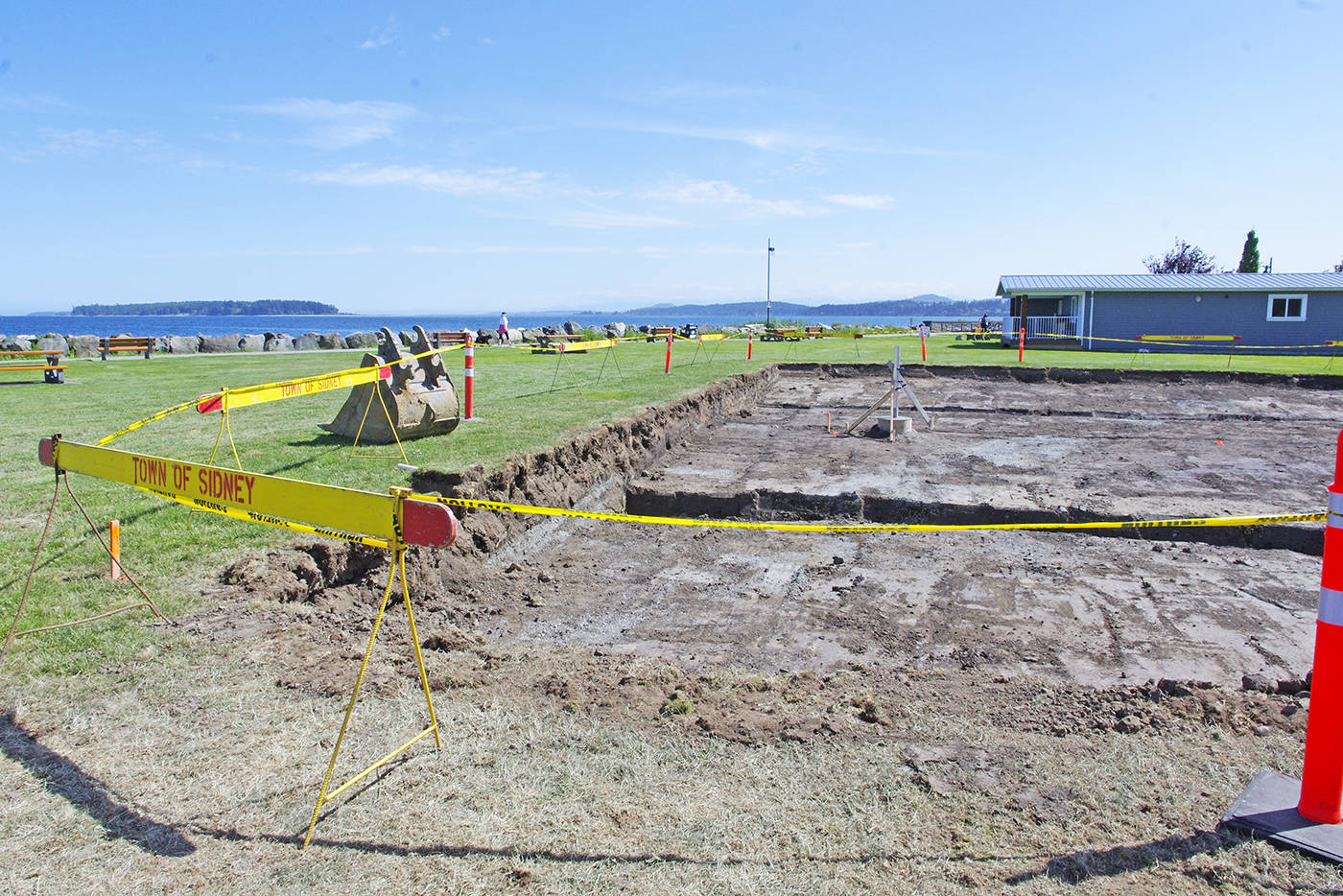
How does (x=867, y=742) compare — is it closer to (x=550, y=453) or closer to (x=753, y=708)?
(x=753, y=708)

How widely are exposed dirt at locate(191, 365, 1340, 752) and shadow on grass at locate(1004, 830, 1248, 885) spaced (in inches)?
24.0

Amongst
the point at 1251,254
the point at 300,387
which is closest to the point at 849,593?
the point at 300,387

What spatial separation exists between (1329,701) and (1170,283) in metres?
36.1

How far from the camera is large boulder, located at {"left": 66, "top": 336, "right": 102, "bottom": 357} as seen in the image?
89.5 ft

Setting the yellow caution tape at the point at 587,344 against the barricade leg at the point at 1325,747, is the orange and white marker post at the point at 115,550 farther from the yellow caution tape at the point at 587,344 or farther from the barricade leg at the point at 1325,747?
the yellow caution tape at the point at 587,344

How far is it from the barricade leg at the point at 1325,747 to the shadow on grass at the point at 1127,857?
149 millimetres

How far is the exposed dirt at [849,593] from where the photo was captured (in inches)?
175

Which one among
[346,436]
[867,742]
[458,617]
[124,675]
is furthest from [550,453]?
[867,742]

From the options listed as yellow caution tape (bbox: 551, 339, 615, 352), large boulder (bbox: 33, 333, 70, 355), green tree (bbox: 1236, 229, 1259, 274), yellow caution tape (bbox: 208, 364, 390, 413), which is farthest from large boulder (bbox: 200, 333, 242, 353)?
green tree (bbox: 1236, 229, 1259, 274)

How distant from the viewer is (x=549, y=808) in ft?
10.8

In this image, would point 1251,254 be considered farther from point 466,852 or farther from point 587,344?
point 466,852

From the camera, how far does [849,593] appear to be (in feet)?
23.3

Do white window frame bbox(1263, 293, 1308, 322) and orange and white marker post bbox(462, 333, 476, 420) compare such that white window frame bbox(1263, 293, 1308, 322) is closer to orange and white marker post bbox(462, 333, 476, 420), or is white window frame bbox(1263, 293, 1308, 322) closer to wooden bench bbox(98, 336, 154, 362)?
orange and white marker post bbox(462, 333, 476, 420)

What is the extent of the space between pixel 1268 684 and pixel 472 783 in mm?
4472
